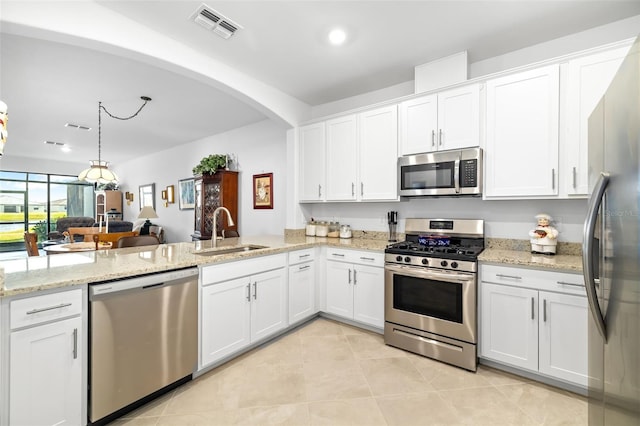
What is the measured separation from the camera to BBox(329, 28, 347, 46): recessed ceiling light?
8.02ft

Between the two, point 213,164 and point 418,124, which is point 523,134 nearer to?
point 418,124

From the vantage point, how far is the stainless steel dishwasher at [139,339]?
1654 mm

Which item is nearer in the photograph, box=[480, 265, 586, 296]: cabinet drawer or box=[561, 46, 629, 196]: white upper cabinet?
box=[480, 265, 586, 296]: cabinet drawer

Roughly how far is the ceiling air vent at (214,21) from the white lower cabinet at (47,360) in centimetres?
208

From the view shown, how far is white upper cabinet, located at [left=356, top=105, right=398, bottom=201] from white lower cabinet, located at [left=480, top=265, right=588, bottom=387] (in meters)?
1.29

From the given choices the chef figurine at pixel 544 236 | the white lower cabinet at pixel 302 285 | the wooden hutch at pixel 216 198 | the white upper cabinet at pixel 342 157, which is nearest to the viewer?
the chef figurine at pixel 544 236

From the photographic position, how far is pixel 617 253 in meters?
→ 0.93

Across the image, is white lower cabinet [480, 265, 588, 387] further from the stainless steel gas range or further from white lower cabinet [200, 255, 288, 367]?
white lower cabinet [200, 255, 288, 367]

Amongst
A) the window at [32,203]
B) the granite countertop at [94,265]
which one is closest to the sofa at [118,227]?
the window at [32,203]

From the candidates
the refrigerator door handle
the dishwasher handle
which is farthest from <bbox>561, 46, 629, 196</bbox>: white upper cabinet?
the dishwasher handle

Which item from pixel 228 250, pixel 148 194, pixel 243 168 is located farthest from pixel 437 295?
pixel 148 194

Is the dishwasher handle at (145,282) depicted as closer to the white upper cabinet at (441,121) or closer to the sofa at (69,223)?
A: the white upper cabinet at (441,121)

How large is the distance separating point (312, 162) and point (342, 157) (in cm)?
47

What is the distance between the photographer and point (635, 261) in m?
0.82
